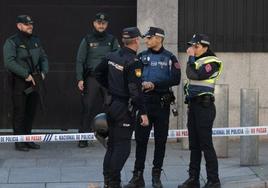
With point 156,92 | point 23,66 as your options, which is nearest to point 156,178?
point 156,92

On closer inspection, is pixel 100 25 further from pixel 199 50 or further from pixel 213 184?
pixel 213 184

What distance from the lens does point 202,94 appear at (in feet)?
24.1

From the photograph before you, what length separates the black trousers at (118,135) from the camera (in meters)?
7.07

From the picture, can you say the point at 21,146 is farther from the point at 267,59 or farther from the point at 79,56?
the point at 267,59

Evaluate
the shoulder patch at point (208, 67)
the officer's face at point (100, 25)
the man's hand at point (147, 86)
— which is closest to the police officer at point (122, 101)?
the man's hand at point (147, 86)

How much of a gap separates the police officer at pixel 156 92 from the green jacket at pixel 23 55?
8.31 ft

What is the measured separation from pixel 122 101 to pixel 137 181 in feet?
3.77

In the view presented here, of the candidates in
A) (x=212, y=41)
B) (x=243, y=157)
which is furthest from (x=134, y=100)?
(x=212, y=41)

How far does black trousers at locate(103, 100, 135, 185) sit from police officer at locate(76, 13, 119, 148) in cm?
265

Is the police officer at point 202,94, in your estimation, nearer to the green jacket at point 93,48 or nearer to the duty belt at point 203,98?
the duty belt at point 203,98

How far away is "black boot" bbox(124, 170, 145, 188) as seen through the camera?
7656 millimetres

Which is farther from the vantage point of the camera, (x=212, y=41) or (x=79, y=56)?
(x=212, y=41)

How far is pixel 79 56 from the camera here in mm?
9789

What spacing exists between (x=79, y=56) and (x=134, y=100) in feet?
9.90
